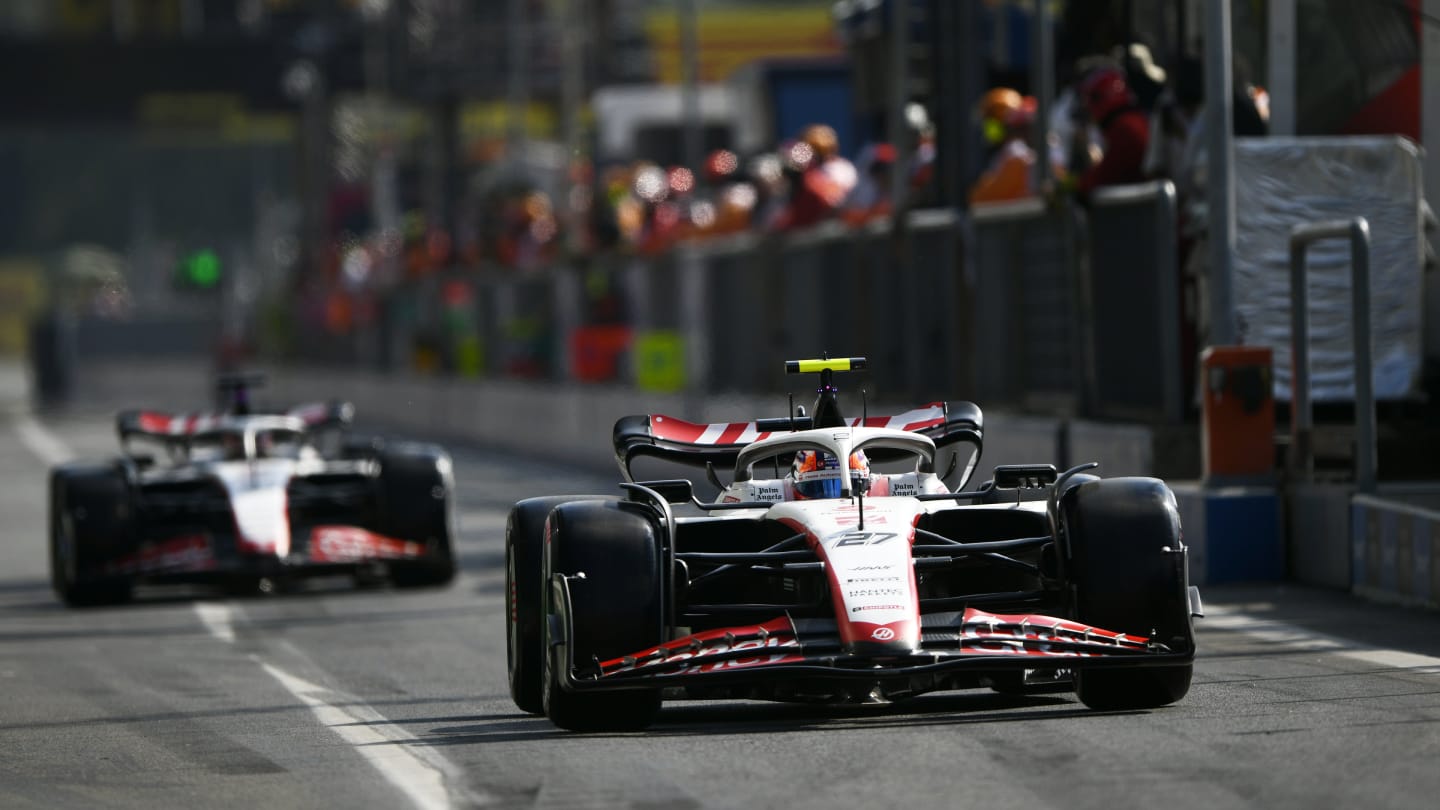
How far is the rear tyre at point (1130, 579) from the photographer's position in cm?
1005

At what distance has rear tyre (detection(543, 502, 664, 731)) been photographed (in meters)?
9.95

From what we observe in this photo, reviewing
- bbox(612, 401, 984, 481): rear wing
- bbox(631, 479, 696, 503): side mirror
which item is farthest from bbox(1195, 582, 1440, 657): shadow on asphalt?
bbox(631, 479, 696, 503): side mirror

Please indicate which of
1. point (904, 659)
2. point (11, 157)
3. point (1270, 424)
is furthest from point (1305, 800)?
point (11, 157)

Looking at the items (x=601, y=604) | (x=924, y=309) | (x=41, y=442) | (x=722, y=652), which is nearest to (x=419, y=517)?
(x=924, y=309)

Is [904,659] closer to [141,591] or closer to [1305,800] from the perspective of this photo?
[1305,800]

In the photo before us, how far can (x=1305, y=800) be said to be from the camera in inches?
313

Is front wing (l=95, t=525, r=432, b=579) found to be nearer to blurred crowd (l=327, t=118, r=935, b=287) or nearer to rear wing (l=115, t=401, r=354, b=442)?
rear wing (l=115, t=401, r=354, b=442)

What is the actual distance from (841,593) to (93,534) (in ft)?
29.9

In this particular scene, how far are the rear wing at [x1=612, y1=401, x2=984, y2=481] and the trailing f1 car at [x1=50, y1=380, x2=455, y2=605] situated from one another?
260 inches

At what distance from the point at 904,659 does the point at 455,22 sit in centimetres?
5515

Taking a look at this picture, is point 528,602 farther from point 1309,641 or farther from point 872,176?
point 872,176

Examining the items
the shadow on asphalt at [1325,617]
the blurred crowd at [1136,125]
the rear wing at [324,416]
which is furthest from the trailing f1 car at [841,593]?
the rear wing at [324,416]

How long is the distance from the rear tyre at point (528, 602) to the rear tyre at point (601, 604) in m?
0.46

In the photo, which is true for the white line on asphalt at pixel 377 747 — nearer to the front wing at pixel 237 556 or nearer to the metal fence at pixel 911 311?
the front wing at pixel 237 556
